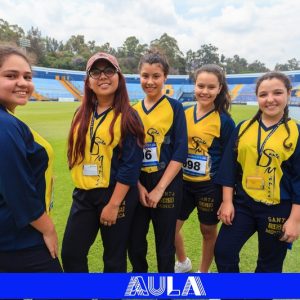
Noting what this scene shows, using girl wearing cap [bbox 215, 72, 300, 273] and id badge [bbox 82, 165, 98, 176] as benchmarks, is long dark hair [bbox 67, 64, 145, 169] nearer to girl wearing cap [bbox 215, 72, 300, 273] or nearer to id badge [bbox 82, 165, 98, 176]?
id badge [bbox 82, 165, 98, 176]

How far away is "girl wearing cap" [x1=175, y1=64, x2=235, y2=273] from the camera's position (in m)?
2.55

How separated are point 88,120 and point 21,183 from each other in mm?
768

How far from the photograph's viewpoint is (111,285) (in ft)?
4.52

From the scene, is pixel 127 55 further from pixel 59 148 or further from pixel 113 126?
pixel 113 126

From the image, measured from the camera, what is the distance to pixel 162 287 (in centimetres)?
140

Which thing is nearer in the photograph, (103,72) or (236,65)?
(103,72)

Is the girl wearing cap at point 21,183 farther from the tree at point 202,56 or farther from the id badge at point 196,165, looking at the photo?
the tree at point 202,56

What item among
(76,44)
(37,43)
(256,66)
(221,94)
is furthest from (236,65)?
(221,94)

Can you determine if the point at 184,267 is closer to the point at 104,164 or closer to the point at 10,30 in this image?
the point at 104,164

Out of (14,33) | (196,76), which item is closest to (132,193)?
(196,76)

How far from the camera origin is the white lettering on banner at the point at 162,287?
1387 mm

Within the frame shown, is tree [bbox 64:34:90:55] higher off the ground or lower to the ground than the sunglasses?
higher

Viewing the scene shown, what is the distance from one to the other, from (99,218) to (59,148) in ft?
22.8

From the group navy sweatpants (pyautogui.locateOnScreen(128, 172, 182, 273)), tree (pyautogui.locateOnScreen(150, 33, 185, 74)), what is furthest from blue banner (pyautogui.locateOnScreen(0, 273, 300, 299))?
tree (pyautogui.locateOnScreen(150, 33, 185, 74))
